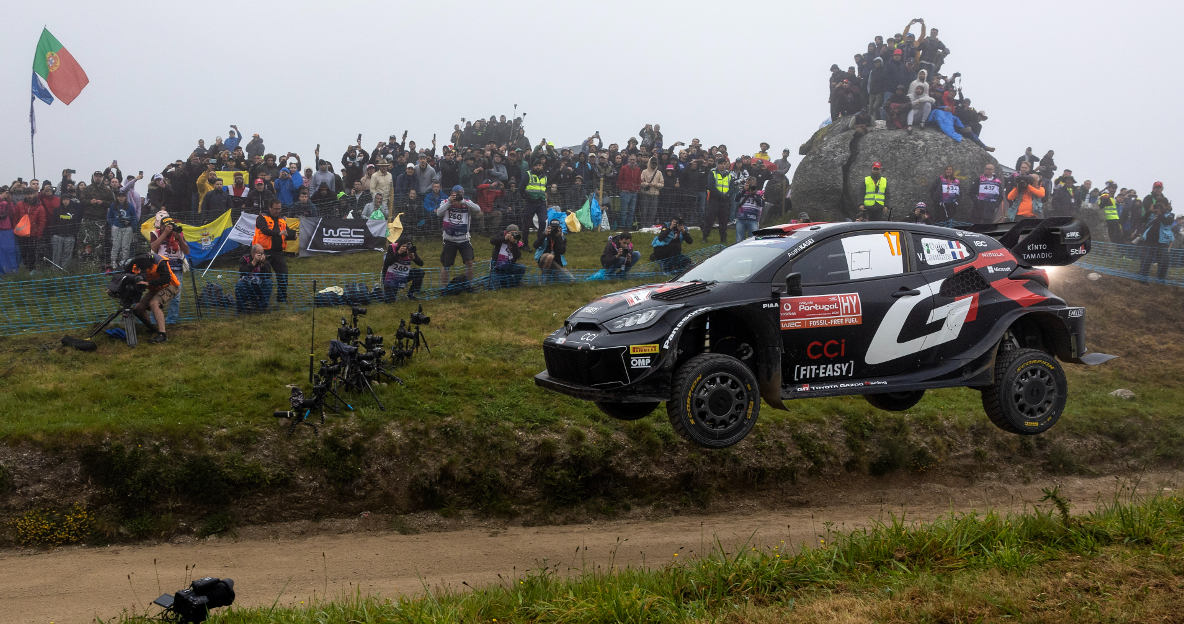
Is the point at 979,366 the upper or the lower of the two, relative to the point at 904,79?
lower

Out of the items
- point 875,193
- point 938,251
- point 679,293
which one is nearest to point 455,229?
point 875,193

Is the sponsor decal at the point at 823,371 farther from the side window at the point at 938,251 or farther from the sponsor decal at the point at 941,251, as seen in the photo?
the sponsor decal at the point at 941,251

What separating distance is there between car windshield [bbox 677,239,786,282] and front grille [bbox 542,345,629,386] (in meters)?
1.25

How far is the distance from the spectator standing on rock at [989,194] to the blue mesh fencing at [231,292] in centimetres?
913

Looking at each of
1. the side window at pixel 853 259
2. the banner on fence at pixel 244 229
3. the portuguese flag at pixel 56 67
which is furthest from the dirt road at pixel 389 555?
the portuguese flag at pixel 56 67

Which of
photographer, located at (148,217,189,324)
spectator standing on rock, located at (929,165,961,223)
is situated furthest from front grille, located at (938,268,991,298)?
spectator standing on rock, located at (929,165,961,223)

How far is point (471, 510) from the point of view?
1219cm

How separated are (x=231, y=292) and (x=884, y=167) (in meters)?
19.4

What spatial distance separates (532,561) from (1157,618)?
23.5ft

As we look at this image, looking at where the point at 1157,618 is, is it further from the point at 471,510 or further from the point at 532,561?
the point at 471,510

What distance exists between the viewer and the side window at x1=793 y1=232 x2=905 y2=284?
22.0 feet

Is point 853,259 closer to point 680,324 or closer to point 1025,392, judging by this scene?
point 680,324

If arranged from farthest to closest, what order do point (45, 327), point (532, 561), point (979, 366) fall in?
1. point (45, 327)
2. point (532, 561)
3. point (979, 366)

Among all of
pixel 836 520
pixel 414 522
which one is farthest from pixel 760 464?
pixel 414 522
